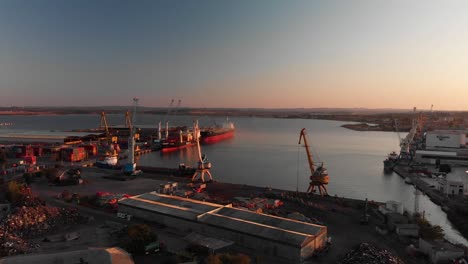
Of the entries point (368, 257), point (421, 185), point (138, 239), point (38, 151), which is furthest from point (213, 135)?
point (368, 257)

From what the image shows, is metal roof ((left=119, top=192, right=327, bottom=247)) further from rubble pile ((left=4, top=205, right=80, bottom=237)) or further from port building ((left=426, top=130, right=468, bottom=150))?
port building ((left=426, top=130, right=468, bottom=150))

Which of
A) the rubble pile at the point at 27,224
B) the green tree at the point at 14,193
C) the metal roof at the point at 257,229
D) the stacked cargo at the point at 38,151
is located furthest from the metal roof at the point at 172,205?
the stacked cargo at the point at 38,151

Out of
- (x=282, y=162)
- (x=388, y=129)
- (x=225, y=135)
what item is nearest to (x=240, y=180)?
(x=282, y=162)

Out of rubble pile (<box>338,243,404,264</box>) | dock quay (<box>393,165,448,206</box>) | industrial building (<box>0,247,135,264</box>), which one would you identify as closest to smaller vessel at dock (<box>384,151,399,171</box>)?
dock quay (<box>393,165,448,206</box>)

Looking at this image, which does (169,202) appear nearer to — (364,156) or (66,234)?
(66,234)

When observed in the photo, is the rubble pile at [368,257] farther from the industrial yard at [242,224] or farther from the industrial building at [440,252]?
the industrial building at [440,252]
